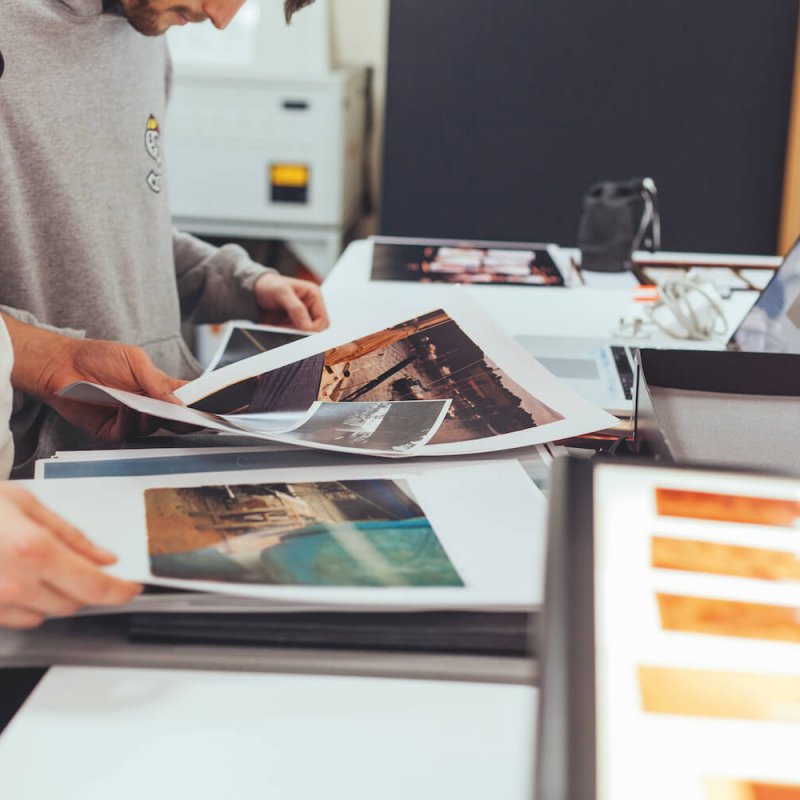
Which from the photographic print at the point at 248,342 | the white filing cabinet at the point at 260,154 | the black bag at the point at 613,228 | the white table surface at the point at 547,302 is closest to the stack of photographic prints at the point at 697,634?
the photographic print at the point at 248,342

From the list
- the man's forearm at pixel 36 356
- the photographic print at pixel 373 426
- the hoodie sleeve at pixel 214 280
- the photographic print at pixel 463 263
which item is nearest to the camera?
the photographic print at pixel 373 426

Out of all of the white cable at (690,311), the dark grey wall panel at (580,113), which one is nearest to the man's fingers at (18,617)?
the white cable at (690,311)

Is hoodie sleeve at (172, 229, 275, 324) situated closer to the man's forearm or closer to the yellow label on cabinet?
the man's forearm

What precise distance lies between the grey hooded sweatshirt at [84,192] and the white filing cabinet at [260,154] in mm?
1522

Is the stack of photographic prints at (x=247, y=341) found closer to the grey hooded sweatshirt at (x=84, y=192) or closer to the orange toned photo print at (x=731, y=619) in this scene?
the grey hooded sweatshirt at (x=84, y=192)

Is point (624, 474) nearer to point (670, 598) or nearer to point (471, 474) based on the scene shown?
point (670, 598)

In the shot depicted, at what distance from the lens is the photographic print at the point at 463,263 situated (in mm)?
1369

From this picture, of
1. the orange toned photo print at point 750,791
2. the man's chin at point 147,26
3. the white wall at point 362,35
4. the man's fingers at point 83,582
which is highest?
the white wall at point 362,35

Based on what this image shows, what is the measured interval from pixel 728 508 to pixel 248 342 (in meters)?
0.65

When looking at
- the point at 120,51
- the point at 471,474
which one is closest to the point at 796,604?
the point at 471,474

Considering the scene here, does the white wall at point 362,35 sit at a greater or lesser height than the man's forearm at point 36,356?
greater

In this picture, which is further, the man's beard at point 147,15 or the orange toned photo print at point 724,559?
the man's beard at point 147,15

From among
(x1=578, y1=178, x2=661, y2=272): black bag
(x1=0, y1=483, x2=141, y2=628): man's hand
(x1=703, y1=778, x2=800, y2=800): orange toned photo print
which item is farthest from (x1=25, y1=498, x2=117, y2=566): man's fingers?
(x1=578, y1=178, x2=661, y2=272): black bag

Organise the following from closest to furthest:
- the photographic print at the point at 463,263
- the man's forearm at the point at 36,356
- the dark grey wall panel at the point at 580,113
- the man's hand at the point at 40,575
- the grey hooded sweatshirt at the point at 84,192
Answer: the man's hand at the point at 40,575 → the man's forearm at the point at 36,356 → the grey hooded sweatshirt at the point at 84,192 → the photographic print at the point at 463,263 → the dark grey wall panel at the point at 580,113
